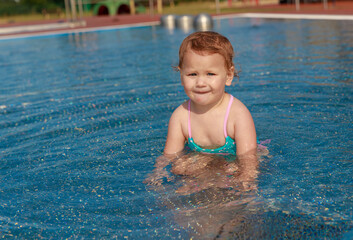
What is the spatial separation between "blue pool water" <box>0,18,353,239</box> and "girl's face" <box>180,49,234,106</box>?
662 mm

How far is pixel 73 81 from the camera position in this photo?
7.95 metres

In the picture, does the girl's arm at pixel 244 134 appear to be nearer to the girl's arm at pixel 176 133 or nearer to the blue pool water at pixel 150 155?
the blue pool water at pixel 150 155

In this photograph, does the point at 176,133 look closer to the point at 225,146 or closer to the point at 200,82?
the point at 225,146

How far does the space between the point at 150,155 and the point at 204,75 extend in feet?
3.48

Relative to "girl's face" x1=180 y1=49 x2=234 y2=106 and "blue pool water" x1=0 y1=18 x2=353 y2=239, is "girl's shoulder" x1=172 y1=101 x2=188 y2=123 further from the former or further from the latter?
"blue pool water" x1=0 y1=18 x2=353 y2=239

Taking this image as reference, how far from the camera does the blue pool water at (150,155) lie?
2619 millimetres

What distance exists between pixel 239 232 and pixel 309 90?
3.91 m

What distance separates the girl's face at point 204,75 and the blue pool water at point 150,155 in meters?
0.66

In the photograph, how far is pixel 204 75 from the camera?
324cm

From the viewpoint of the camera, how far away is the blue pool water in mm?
2619

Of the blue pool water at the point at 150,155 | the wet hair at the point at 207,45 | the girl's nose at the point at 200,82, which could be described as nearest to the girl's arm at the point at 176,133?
the blue pool water at the point at 150,155

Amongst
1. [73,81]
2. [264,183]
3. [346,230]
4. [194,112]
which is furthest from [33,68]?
[346,230]

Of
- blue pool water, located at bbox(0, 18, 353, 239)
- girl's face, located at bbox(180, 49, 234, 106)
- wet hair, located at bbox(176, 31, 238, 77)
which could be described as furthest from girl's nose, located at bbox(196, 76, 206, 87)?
blue pool water, located at bbox(0, 18, 353, 239)

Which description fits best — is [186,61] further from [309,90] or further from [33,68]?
[33,68]
